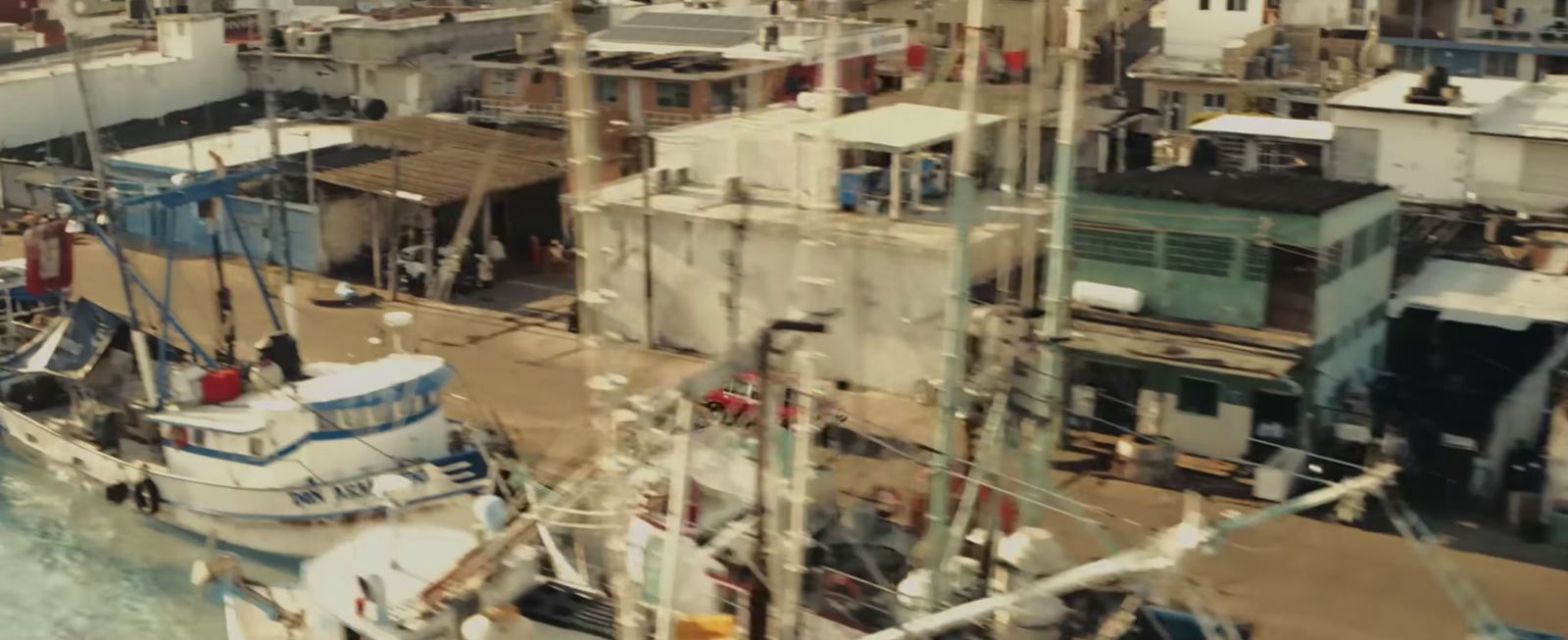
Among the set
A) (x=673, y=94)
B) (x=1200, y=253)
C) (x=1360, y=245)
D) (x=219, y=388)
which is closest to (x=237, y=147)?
(x=673, y=94)

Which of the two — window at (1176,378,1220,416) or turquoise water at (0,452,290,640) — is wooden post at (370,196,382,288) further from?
window at (1176,378,1220,416)

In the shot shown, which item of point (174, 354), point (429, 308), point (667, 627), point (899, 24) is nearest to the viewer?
point (667, 627)

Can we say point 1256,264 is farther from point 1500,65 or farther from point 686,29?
point 686,29

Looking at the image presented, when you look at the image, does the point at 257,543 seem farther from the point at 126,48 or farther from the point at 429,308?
the point at 126,48

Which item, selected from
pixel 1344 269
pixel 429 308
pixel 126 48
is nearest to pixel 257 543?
pixel 429 308

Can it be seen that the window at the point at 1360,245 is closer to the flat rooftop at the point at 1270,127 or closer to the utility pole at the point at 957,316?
→ the flat rooftop at the point at 1270,127

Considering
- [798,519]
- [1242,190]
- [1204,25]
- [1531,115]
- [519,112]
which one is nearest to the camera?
[798,519]

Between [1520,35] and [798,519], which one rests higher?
[1520,35]
